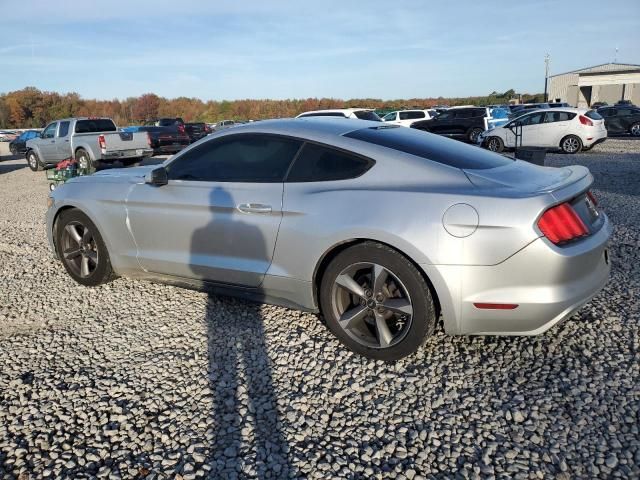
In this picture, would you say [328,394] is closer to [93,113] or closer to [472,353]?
[472,353]

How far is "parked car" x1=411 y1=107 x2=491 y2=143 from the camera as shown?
810 inches

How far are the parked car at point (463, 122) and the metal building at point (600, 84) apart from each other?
37.9m

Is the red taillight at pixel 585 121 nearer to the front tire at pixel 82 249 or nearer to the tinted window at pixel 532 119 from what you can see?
the tinted window at pixel 532 119

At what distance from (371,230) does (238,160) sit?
132 cm

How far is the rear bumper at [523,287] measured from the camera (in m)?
2.73

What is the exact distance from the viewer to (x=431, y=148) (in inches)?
136

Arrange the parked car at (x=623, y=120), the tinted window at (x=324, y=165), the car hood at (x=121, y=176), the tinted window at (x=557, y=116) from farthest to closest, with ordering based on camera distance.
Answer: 1. the parked car at (x=623, y=120)
2. the tinted window at (x=557, y=116)
3. the car hood at (x=121, y=176)
4. the tinted window at (x=324, y=165)

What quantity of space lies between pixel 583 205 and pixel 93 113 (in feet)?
251

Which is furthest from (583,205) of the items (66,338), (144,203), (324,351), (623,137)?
(623,137)

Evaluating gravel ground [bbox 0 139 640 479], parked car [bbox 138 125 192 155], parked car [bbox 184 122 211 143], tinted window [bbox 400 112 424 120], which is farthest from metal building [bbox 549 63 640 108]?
gravel ground [bbox 0 139 640 479]

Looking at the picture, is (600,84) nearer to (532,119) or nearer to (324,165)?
(532,119)

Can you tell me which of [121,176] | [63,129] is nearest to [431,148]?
[121,176]

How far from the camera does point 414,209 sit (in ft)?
9.64

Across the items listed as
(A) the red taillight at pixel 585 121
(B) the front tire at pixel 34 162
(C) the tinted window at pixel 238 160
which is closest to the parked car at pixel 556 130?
(A) the red taillight at pixel 585 121
